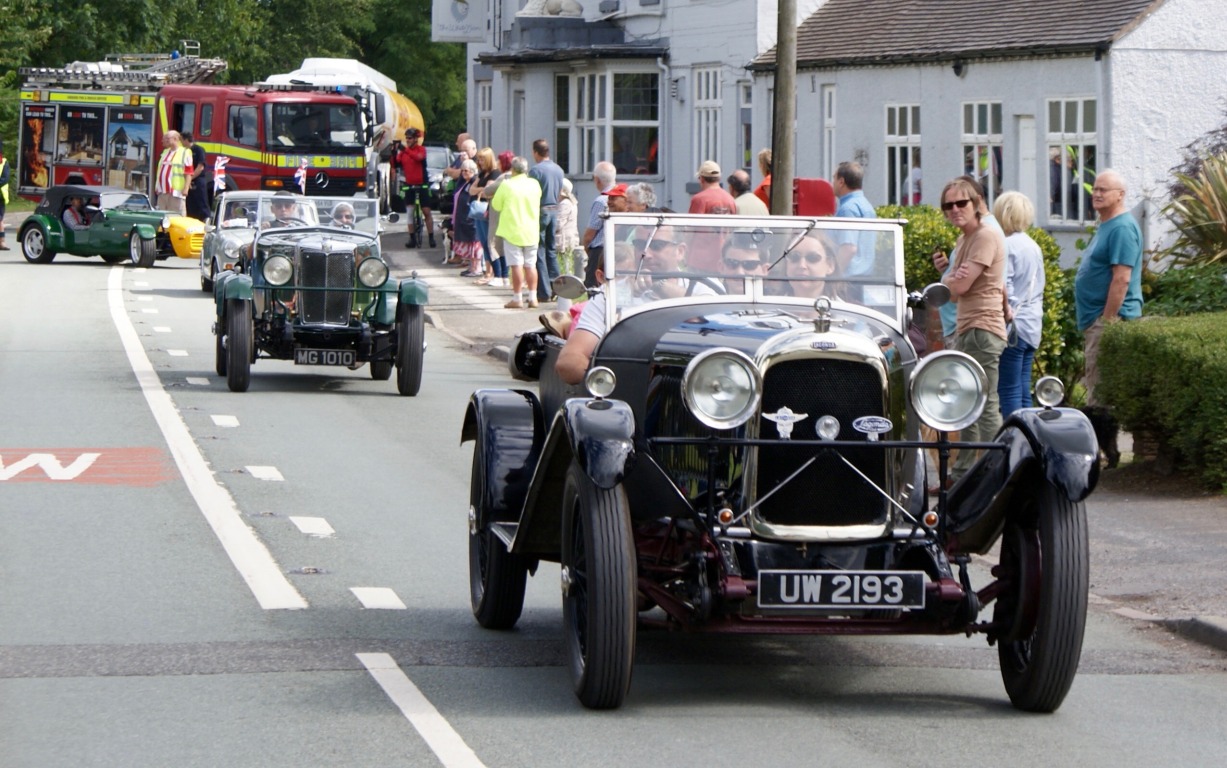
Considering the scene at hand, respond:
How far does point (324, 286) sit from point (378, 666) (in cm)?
999

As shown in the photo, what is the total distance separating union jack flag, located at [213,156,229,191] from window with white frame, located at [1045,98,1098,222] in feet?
57.2

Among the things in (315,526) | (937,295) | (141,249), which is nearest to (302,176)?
(141,249)

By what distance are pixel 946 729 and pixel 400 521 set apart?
15.4 ft

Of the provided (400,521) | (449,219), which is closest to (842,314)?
(400,521)

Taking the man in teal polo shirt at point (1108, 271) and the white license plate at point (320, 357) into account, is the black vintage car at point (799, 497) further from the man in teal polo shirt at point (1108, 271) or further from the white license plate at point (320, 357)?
the white license plate at point (320, 357)

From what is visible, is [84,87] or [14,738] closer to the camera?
[14,738]

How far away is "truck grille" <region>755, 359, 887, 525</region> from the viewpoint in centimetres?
649

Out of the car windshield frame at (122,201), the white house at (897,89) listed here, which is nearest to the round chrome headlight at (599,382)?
the white house at (897,89)

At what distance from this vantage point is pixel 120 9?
57.6m

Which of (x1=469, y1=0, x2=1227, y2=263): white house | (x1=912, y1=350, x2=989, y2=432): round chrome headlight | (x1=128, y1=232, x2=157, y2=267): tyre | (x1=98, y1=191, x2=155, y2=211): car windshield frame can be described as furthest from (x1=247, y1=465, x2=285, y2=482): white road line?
(x1=98, y1=191, x2=155, y2=211): car windshield frame

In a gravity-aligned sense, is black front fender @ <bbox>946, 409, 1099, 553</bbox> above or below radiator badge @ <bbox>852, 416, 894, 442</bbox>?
below

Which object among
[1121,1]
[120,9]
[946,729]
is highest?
[120,9]

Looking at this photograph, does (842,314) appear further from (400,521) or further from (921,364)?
(400,521)

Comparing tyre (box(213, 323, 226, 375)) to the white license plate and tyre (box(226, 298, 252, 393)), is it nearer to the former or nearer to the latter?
tyre (box(226, 298, 252, 393))
